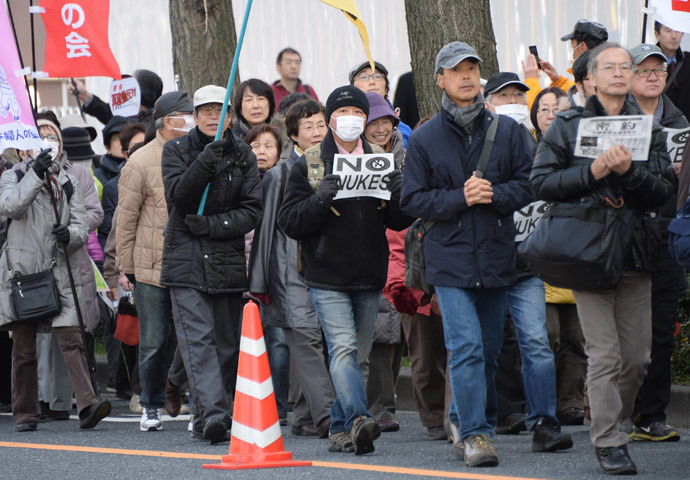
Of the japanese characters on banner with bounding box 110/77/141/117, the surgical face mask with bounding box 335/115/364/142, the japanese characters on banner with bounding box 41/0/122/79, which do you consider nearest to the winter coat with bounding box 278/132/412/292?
the surgical face mask with bounding box 335/115/364/142

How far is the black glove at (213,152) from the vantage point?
8.59m

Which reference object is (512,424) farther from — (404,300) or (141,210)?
(141,210)

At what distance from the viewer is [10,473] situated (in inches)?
302

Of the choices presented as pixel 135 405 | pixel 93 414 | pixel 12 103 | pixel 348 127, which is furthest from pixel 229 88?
pixel 135 405

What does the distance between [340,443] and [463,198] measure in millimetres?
1668

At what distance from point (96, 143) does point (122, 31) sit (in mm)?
1475

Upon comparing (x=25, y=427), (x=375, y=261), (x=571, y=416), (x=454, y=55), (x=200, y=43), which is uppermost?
(x=200, y=43)

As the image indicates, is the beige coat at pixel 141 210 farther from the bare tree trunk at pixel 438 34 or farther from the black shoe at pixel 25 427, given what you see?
the bare tree trunk at pixel 438 34

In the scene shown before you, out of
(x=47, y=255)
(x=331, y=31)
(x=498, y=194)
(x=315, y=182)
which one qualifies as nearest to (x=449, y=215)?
(x=498, y=194)

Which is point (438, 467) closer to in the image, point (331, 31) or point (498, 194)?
point (498, 194)

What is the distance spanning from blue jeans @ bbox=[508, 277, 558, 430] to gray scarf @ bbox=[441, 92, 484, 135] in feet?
3.38

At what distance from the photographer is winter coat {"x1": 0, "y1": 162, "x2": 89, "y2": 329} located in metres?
9.74

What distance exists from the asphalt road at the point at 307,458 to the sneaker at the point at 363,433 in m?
0.07

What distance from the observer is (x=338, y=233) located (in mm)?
8047
